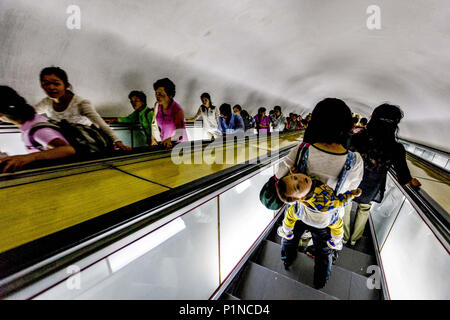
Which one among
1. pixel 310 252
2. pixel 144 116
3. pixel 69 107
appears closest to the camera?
pixel 69 107

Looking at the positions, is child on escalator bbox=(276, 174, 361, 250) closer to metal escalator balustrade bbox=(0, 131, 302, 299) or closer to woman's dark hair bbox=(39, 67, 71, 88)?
metal escalator balustrade bbox=(0, 131, 302, 299)

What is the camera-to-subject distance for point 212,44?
500 cm

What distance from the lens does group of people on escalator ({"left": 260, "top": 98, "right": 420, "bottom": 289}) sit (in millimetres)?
1216

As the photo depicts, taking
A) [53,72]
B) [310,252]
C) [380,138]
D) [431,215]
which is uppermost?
[53,72]

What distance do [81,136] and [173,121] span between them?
119 cm

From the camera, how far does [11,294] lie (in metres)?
0.51

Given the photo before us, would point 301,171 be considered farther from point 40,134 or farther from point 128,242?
point 40,134

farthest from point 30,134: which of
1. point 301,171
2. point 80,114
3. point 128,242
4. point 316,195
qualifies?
point 316,195

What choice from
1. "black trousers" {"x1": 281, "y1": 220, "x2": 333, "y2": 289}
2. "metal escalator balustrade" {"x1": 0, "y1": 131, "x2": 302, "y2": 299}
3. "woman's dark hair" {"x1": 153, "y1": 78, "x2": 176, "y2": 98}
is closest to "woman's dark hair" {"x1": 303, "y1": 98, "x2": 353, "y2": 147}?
"metal escalator balustrade" {"x1": 0, "y1": 131, "x2": 302, "y2": 299}

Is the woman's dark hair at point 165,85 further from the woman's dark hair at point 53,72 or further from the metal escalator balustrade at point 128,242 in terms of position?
the metal escalator balustrade at point 128,242

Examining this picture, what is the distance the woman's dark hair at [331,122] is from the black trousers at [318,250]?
0.94 m

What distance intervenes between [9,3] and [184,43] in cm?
302

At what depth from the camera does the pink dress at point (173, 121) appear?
260 centimetres

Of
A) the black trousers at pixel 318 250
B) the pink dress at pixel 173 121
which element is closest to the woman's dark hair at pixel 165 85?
the pink dress at pixel 173 121
